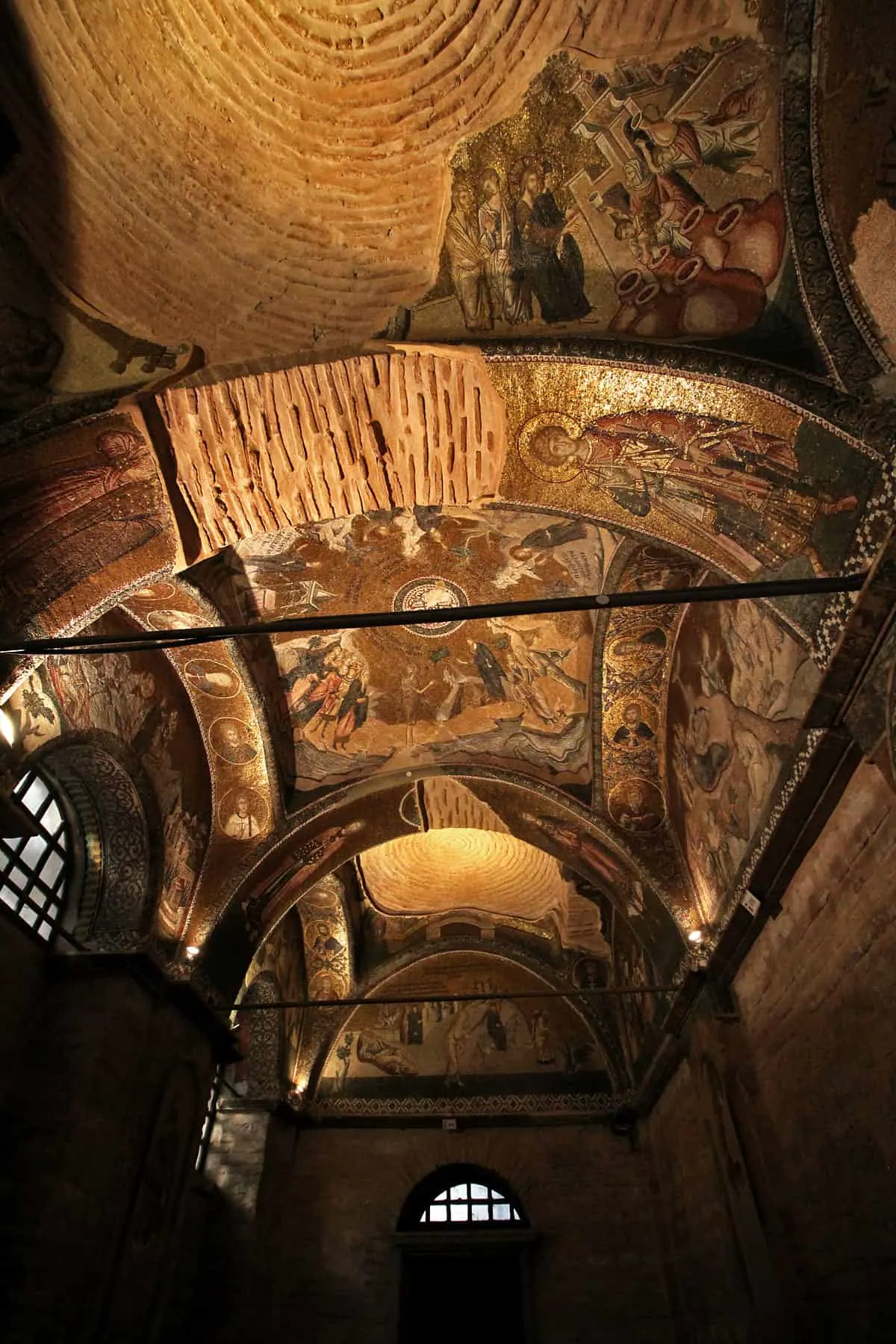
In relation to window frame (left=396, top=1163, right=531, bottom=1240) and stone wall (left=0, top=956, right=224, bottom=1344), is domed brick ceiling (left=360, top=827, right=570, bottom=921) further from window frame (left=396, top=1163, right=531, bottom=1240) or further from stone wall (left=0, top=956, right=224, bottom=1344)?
stone wall (left=0, top=956, right=224, bottom=1344)

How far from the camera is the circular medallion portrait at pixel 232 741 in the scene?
917 cm

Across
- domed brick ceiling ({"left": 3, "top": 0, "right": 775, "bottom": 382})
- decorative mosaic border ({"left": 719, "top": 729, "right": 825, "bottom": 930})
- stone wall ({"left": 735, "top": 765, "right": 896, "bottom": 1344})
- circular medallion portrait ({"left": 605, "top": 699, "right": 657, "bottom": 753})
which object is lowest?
stone wall ({"left": 735, "top": 765, "right": 896, "bottom": 1344})

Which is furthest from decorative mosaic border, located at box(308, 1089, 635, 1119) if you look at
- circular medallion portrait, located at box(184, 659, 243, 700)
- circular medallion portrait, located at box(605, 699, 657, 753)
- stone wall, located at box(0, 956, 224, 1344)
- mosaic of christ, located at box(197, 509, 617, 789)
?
circular medallion portrait, located at box(184, 659, 243, 700)

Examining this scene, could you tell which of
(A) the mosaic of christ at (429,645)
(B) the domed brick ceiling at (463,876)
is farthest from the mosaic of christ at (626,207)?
(B) the domed brick ceiling at (463,876)

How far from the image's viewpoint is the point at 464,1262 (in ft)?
37.8

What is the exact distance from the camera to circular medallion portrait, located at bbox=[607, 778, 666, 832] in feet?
30.2

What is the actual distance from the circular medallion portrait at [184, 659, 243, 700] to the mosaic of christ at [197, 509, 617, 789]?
45 cm

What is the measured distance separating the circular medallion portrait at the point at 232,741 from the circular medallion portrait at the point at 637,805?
14.2 ft

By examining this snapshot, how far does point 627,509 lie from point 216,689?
203 inches

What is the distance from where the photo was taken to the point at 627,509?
233 inches

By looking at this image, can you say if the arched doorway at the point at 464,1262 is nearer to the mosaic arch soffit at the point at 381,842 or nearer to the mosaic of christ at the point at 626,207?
the mosaic arch soffit at the point at 381,842

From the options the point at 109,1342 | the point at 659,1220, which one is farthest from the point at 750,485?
the point at 659,1220

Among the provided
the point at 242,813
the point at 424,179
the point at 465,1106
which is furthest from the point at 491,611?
the point at 465,1106

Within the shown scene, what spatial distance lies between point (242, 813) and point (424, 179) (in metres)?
6.98
